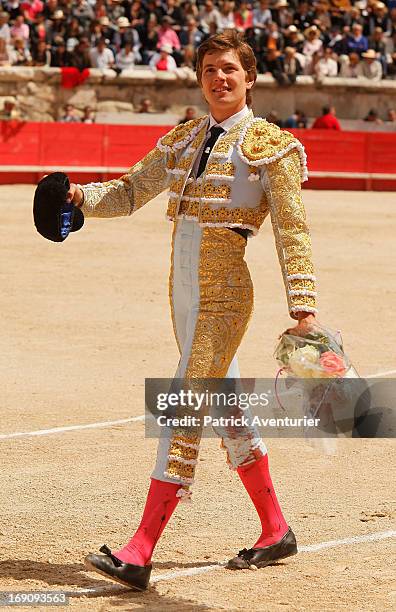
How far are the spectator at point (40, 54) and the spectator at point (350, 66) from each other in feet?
17.1

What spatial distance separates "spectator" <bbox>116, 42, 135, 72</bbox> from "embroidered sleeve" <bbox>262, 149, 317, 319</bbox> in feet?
54.9

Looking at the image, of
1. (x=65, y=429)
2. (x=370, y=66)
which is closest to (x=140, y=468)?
(x=65, y=429)

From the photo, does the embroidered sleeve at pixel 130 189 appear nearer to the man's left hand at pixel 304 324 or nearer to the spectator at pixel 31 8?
the man's left hand at pixel 304 324

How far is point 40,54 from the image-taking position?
1995 centimetres

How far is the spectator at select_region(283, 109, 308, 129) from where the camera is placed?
69.2ft

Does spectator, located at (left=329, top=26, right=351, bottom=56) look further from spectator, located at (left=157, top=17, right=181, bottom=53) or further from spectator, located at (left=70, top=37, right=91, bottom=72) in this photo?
spectator, located at (left=70, top=37, right=91, bottom=72)

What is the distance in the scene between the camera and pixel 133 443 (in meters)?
6.04

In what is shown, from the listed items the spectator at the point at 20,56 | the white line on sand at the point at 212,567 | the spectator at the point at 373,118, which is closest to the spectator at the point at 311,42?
the spectator at the point at 373,118

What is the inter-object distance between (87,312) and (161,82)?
1196 centimetres

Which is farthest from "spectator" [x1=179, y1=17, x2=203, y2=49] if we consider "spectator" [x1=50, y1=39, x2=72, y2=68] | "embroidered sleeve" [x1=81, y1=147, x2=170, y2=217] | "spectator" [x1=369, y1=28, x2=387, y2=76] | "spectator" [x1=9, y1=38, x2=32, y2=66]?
"embroidered sleeve" [x1=81, y1=147, x2=170, y2=217]

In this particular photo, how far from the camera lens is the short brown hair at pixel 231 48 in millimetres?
4129

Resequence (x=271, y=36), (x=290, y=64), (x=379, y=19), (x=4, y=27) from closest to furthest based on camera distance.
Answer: (x=4, y=27), (x=271, y=36), (x=290, y=64), (x=379, y=19)

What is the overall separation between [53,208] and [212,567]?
1.25 m

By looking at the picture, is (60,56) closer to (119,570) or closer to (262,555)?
(262,555)
